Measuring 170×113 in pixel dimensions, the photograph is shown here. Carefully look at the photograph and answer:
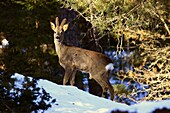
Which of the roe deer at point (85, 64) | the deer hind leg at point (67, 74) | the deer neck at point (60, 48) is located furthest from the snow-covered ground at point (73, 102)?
the deer neck at point (60, 48)

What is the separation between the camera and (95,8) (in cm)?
997

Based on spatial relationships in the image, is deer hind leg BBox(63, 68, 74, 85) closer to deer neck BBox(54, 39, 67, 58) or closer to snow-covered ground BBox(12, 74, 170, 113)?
deer neck BBox(54, 39, 67, 58)

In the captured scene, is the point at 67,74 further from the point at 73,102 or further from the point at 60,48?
the point at 73,102

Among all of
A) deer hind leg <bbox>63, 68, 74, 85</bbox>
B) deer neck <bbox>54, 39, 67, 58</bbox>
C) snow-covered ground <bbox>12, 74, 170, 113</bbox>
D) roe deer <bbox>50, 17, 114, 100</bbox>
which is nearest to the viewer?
snow-covered ground <bbox>12, 74, 170, 113</bbox>

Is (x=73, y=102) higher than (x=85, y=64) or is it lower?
lower

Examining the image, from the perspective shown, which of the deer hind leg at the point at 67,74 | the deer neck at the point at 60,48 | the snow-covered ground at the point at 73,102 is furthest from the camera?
the deer neck at the point at 60,48

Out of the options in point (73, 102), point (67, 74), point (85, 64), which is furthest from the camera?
point (85, 64)

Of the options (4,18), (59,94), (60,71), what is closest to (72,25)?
(60,71)

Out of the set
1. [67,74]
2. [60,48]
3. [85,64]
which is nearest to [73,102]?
[67,74]

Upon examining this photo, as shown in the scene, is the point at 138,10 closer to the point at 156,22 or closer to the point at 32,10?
the point at 156,22

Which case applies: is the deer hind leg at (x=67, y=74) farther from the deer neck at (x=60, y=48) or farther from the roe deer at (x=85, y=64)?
the deer neck at (x=60, y=48)

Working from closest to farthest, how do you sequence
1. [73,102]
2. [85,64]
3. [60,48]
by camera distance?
[73,102], [85,64], [60,48]

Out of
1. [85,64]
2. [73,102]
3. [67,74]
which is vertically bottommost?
[73,102]

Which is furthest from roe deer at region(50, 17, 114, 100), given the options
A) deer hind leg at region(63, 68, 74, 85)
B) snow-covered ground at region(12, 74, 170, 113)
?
snow-covered ground at region(12, 74, 170, 113)
